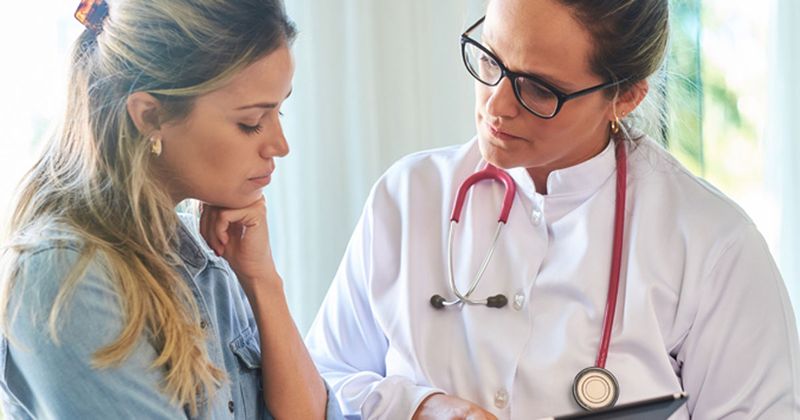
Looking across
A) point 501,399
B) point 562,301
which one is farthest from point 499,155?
point 501,399

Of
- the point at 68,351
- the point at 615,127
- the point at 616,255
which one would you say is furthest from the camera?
the point at 615,127

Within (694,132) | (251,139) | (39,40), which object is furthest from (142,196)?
(694,132)

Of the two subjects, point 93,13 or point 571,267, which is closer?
point 93,13

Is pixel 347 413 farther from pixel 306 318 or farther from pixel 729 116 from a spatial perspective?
pixel 729 116

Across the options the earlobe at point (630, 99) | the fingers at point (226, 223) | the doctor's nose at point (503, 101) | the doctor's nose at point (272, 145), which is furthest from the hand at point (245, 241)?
the earlobe at point (630, 99)

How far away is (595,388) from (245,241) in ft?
1.88

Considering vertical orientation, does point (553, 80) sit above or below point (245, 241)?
above

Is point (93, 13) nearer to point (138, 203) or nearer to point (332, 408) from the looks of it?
point (138, 203)

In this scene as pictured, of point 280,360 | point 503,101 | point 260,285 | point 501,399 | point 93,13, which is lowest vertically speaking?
point 501,399

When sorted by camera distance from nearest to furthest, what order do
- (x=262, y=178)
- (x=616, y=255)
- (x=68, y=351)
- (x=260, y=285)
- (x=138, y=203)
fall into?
(x=68, y=351)
(x=138, y=203)
(x=262, y=178)
(x=260, y=285)
(x=616, y=255)

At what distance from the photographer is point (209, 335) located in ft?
4.92

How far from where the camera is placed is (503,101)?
5.46ft

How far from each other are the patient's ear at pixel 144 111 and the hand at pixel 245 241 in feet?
0.68

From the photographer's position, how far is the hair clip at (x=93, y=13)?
1.39m
